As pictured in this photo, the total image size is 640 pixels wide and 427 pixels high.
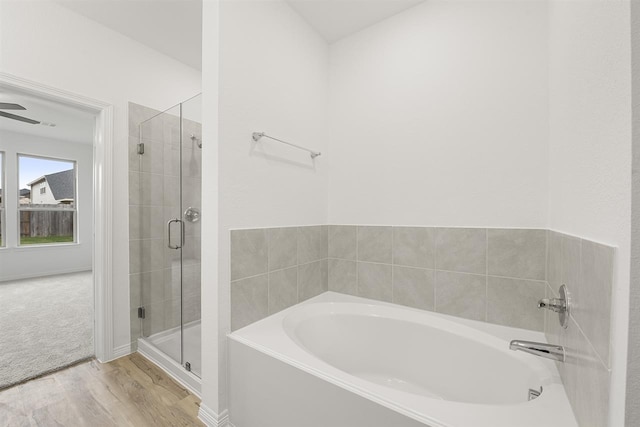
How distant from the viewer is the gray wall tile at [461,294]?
5.01ft

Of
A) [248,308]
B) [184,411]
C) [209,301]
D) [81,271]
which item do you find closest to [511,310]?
[248,308]

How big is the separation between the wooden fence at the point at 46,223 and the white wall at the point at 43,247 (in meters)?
0.17

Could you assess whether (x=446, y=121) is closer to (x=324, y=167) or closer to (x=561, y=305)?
(x=324, y=167)

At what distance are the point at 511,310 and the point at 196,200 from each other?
2.08m

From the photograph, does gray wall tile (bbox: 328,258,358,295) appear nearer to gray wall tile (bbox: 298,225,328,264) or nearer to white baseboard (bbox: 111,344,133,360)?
gray wall tile (bbox: 298,225,328,264)

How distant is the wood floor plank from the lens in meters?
1.41

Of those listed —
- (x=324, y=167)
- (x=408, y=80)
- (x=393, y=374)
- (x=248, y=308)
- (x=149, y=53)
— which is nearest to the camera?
(x=248, y=308)

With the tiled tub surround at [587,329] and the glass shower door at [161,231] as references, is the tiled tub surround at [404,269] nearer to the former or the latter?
the tiled tub surround at [587,329]

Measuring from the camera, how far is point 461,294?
1.58 m

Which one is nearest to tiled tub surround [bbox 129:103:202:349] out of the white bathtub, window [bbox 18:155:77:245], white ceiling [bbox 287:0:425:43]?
the white bathtub

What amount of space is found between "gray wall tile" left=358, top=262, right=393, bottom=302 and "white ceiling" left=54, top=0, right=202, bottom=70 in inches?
90.1

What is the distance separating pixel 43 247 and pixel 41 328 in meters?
3.18

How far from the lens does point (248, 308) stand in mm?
1485

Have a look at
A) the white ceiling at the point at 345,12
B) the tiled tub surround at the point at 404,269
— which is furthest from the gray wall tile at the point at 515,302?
the white ceiling at the point at 345,12
